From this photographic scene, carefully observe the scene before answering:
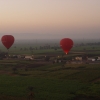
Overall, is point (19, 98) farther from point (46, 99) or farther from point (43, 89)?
point (43, 89)

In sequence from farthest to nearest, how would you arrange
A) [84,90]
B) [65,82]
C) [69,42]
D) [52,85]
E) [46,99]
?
[69,42]
[65,82]
[52,85]
[84,90]
[46,99]

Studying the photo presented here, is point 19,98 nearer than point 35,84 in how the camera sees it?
Yes

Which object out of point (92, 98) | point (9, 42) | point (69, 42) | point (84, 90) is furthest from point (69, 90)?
point (9, 42)

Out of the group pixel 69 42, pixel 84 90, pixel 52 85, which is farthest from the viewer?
pixel 69 42

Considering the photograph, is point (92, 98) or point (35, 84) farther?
point (35, 84)

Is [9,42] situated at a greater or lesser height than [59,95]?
greater

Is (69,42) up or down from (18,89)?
up

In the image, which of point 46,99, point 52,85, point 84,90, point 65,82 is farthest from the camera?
point 65,82

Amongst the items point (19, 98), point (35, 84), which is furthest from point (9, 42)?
point (19, 98)

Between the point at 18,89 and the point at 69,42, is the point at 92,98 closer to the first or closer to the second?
the point at 18,89
